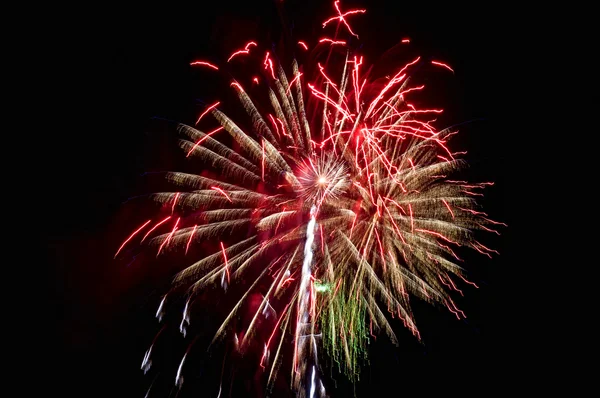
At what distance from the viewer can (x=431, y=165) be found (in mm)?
7488

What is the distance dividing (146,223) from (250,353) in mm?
2748

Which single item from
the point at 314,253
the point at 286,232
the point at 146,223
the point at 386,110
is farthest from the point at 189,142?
the point at 386,110

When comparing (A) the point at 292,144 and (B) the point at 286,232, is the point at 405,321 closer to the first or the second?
(B) the point at 286,232

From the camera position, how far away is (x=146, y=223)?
7.68 m

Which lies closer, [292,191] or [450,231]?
[450,231]

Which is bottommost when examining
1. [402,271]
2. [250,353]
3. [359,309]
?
[250,353]

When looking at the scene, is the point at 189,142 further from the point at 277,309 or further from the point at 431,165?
the point at 431,165

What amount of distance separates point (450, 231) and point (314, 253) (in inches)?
87.3

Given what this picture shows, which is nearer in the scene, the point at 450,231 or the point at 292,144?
Answer: the point at 450,231

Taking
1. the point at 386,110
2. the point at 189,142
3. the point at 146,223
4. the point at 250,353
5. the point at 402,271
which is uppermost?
the point at 386,110

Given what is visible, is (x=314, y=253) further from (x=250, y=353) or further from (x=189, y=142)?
(x=189, y=142)

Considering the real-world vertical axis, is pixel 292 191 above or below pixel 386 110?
below

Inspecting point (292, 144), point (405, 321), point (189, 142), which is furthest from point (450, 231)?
point (189, 142)

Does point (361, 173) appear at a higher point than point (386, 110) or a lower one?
lower
